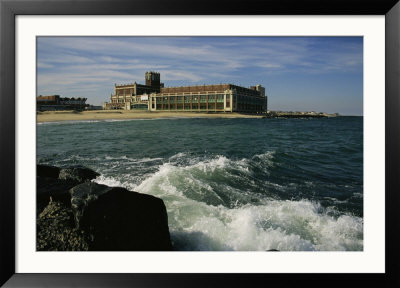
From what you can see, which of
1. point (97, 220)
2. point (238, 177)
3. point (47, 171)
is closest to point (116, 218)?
point (97, 220)

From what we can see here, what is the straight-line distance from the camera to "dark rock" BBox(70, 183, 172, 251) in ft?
9.47

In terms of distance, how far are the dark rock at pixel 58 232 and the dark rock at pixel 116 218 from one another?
118 mm

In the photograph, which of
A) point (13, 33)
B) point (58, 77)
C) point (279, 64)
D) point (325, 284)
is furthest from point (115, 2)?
point (325, 284)

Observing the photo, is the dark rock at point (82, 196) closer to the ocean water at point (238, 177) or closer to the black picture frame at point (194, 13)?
the black picture frame at point (194, 13)

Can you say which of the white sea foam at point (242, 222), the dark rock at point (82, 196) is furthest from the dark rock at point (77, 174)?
the dark rock at point (82, 196)

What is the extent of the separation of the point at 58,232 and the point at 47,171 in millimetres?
1356

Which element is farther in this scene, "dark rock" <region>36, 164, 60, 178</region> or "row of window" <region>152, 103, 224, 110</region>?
"row of window" <region>152, 103, 224, 110</region>

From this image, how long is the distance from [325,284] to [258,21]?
309 centimetres

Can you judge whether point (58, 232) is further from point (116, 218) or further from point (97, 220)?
point (116, 218)

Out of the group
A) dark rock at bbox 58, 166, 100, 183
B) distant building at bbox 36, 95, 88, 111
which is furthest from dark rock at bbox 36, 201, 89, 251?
dark rock at bbox 58, 166, 100, 183

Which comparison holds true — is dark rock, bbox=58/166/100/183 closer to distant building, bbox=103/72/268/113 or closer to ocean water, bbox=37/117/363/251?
ocean water, bbox=37/117/363/251

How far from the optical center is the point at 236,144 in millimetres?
7332

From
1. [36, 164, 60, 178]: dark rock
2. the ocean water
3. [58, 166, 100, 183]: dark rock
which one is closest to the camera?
the ocean water

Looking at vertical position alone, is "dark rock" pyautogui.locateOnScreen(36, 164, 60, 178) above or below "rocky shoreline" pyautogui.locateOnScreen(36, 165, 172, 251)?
above
